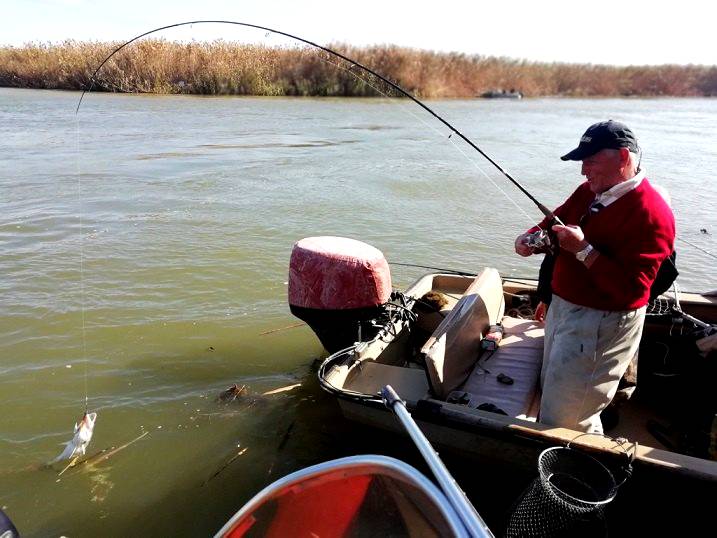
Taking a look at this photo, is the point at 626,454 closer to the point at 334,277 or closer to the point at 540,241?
the point at 540,241

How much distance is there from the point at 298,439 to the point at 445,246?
5.13 meters

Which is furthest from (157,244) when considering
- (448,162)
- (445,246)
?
(448,162)

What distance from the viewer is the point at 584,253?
286cm

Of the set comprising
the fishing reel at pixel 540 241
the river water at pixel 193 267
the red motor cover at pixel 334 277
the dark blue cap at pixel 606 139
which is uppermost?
the dark blue cap at pixel 606 139

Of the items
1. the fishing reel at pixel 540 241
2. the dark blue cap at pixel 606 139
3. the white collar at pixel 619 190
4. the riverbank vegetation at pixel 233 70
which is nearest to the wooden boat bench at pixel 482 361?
the fishing reel at pixel 540 241

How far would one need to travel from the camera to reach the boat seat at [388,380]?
3836 millimetres

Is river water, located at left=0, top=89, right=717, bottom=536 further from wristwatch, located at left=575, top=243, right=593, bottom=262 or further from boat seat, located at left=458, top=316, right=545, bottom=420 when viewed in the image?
wristwatch, located at left=575, top=243, right=593, bottom=262

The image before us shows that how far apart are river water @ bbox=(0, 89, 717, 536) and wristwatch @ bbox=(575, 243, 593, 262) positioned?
66.5 inches

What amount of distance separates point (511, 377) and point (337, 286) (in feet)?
4.37

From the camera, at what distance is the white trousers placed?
9.97 ft

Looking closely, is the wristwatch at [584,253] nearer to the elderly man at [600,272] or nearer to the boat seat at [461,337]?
the elderly man at [600,272]

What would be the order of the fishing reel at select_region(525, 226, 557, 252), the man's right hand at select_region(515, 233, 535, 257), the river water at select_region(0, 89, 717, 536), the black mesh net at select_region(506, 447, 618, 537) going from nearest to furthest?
the black mesh net at select_region(506, 447, 618, 537), the fishing reel at select_region(525, 226, 557, 252), the man's right hand at select_region(515, 233, 535, 257), the river water at select_region(0, 89, 717, 536)

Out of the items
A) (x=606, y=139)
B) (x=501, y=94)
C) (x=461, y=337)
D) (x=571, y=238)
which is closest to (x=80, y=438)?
(x=461, y=337)

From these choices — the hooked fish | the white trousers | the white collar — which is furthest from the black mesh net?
the hooked fish
